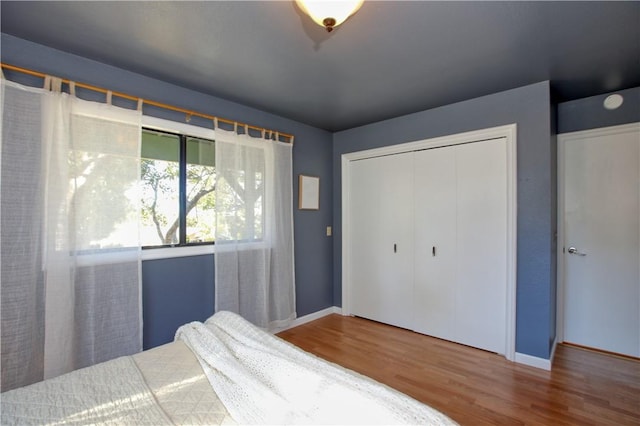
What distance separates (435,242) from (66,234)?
3183 mm

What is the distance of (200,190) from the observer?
2762mm

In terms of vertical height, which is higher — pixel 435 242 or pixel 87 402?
pixel 435 242

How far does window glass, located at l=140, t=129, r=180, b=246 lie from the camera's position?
2451 millimetres

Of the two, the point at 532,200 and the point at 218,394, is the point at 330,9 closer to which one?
the point at 218,394

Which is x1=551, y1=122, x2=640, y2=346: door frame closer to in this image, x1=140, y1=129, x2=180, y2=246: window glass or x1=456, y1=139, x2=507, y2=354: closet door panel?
x1=456, y1=139, x2=507, y2=354: closet door panel

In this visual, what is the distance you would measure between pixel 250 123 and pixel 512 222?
2.72 metres

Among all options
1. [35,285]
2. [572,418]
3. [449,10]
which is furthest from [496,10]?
[35,285]

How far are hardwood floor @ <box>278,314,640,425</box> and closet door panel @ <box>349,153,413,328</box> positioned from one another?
0.42 m

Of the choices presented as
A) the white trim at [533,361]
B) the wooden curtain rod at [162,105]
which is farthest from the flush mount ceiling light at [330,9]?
the white trim at [533,361]

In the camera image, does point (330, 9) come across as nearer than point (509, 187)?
Yes

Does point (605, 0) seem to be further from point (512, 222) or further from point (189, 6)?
point (189, 6)

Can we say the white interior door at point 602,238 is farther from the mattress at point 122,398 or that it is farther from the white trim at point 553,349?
the mattress at point 122,398

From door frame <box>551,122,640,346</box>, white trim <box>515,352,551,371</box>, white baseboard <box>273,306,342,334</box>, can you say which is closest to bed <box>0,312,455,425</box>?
white baseboard <box>273,306,342,334</box>

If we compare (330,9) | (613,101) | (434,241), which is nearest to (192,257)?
(330,9)
